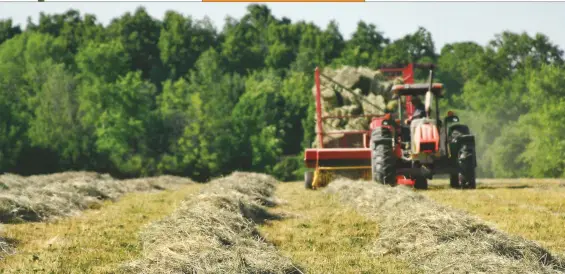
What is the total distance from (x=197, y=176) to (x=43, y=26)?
49.9 m

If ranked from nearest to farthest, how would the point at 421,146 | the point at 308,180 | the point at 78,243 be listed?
1. the point at 78,243
2. the point at 421,146
3. the point at 308,180

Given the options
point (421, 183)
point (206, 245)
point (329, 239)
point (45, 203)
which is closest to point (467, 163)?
point (421, 183)

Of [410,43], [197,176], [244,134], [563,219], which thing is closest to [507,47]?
[410,43]

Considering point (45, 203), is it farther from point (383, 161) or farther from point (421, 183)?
point (421, 183)

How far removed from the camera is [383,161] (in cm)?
1830

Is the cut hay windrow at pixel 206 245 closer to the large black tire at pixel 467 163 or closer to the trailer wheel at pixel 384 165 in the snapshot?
the trailer wheel at pixel 384 165

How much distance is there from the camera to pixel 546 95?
196 feet

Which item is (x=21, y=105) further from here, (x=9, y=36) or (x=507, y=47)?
(x=507, y=47)

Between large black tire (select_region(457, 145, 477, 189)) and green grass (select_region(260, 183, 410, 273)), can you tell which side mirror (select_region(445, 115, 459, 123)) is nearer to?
large black tire (select_region(457, 145, 477, 189))

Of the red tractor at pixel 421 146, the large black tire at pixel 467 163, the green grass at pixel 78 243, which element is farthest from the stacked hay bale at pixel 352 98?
the green grass at pixel 78 243

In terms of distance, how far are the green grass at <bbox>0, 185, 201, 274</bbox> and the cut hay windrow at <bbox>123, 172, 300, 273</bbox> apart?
16.0 inches

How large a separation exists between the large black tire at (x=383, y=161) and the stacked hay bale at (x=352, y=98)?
→ 4.31m

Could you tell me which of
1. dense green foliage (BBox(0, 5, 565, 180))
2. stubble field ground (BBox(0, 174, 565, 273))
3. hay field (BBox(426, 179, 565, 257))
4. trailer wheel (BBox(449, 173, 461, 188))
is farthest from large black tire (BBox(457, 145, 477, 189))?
dense green foliage (BBox(0, 5, 565, 180))

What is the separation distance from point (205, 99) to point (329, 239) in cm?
5493
